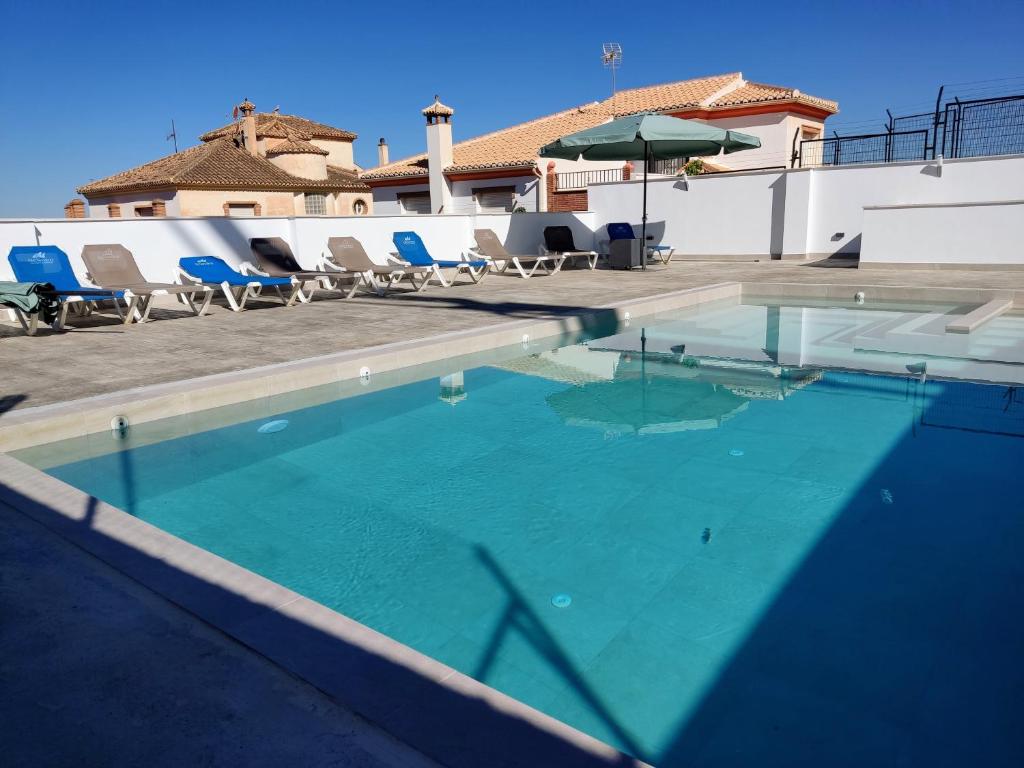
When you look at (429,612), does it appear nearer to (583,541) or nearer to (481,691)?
(583,541)

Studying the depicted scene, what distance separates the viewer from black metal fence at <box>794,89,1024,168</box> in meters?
14.3

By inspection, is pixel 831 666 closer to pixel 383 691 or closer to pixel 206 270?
pixel 383 691

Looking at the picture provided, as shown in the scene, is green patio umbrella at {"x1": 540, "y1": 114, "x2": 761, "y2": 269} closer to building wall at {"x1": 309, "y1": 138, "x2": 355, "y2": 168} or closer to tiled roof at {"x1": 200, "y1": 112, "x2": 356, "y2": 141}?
tiled roof at {"x1": 200, "y1": 112, "x2": 356, "y2": 141}

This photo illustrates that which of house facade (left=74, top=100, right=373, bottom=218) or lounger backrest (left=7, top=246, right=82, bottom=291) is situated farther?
house facade (left=74, top=100, right=373, bottom=218)

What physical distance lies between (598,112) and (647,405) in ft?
85.0

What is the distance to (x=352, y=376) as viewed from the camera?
6059 millimetres

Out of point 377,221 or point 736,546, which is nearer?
point 736,546

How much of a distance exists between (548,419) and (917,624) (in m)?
3.07

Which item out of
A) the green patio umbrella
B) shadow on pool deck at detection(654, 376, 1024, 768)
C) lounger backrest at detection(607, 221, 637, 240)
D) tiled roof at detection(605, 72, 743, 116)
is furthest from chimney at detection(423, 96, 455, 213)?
shadow on pool deck at detection(654, 376, 1024, 768)

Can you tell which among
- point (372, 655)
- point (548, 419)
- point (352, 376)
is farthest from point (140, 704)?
point (352, 376)

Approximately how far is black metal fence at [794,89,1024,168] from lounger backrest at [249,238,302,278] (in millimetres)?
11858

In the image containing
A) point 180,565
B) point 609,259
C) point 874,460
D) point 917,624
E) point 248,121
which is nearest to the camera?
point 180,565

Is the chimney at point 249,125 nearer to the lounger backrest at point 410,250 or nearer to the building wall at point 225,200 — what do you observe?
the building wall at point 225,200

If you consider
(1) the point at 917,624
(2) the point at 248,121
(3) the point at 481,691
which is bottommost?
(1) the point at 917,624
